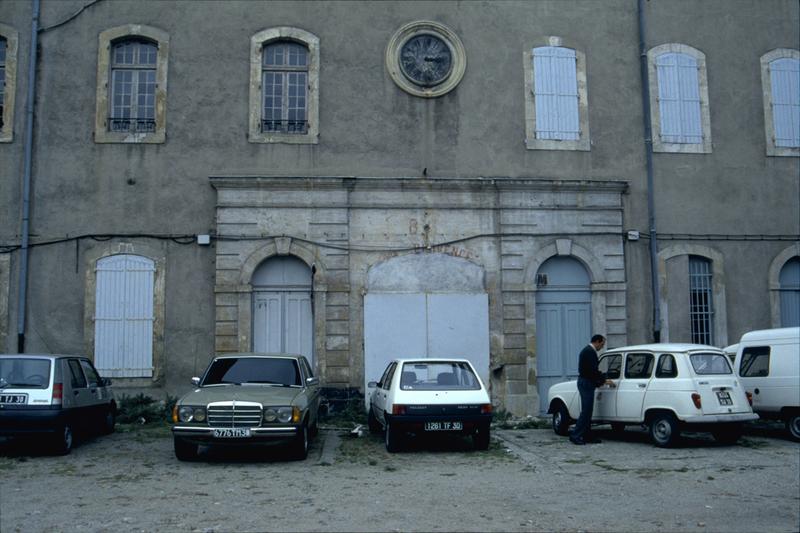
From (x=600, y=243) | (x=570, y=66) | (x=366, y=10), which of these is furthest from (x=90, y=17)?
(x=600, y=243)

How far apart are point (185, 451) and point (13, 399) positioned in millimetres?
2598

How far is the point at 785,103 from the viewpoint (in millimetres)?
18516

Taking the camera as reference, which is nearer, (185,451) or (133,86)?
(185,451)

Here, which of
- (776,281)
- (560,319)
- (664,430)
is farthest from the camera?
(776,281)

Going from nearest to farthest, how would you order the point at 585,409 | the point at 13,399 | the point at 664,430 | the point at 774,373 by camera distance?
the point at 13,399, the point at 664,430, the point at 585,409, the point at 774,373

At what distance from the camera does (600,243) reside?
1745 centimetres

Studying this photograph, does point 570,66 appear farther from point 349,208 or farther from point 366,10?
point 349,208

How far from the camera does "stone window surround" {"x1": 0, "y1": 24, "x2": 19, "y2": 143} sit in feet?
54.5

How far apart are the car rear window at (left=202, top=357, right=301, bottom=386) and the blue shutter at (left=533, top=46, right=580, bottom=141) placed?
8291 mm

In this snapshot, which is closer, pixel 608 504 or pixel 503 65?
pixel 608 504

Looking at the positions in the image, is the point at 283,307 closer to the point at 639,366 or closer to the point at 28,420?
the point at 28,420

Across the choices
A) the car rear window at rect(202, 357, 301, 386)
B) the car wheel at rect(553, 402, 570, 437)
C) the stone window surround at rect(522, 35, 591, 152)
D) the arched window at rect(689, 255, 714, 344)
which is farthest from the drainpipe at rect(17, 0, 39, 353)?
the arched window at rect(689, 255, 714, 344)

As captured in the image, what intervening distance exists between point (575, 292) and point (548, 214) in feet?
5.98

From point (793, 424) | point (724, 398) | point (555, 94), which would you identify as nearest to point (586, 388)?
point (724, 398)
